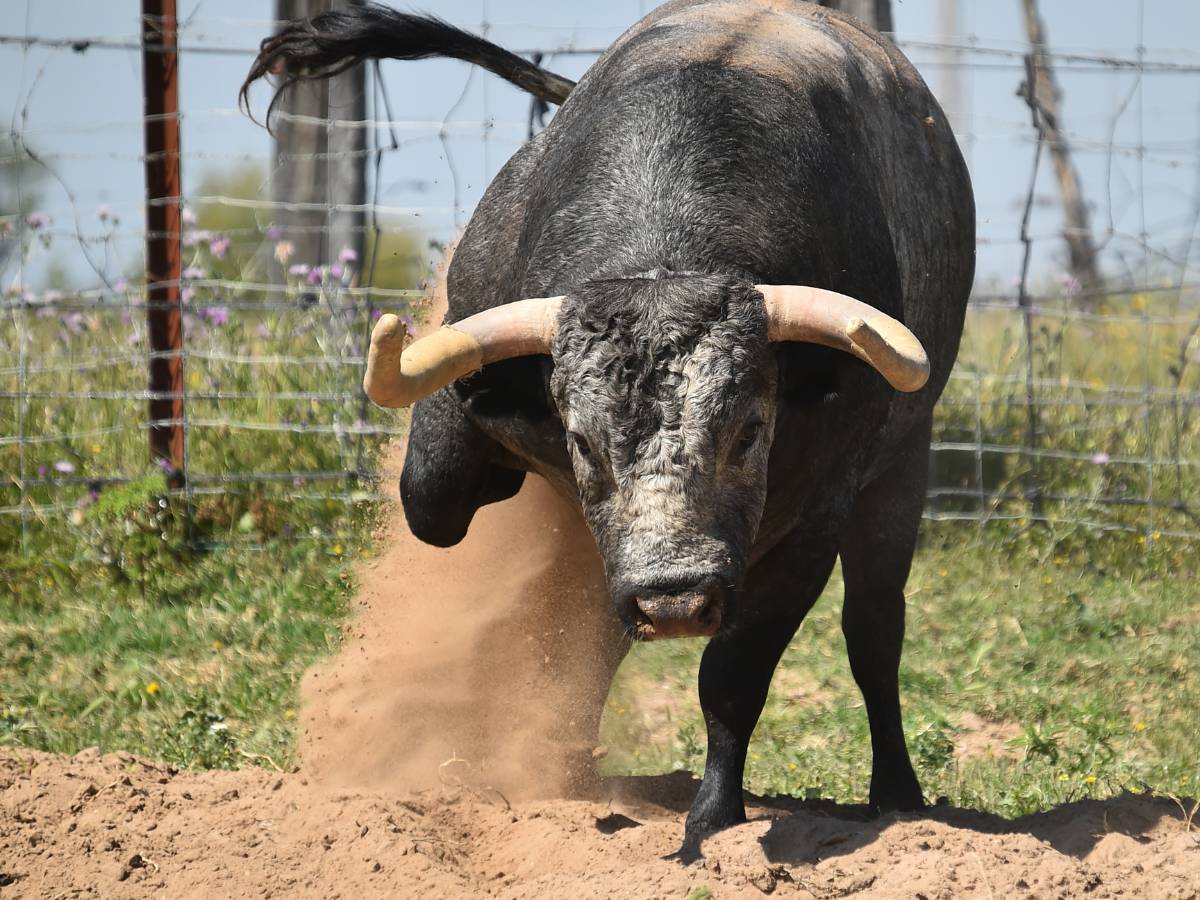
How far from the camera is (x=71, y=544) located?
760 cm

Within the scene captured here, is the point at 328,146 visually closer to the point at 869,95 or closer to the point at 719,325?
the point at 869,95

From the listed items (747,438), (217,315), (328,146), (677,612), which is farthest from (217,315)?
(677,612)

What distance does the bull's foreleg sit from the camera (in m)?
4.23

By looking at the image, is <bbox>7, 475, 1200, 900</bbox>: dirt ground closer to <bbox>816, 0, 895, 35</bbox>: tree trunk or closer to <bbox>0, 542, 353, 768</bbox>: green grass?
<bbox>0, 542, 353, 768</bbox>: green grass

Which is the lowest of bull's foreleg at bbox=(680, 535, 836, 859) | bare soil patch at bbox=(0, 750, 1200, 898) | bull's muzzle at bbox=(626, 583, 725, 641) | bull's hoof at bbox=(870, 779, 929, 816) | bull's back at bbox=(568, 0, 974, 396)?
bull's hoof at bbox=(870, 779, 929, 816)

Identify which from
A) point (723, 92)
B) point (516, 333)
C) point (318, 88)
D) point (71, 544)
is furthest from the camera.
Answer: point (318, 88)

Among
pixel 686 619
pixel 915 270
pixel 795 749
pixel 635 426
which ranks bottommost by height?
pixel 795 749

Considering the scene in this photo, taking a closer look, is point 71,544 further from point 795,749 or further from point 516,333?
point 516,333

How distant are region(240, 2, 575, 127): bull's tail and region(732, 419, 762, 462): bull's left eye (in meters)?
2.59

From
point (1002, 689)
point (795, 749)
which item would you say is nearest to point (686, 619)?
point (795, 749)

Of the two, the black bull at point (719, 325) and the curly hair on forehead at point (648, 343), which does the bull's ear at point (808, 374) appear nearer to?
the black bull at point (719, 325)

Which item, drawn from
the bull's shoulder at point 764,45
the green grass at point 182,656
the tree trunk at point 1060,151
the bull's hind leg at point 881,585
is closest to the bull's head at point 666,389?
the bull's shoulder at point 764,45

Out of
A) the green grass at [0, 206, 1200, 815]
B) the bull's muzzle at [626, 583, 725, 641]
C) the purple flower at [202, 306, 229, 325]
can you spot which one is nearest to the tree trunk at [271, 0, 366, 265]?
the green grass at [0, 206, 1200, 815]

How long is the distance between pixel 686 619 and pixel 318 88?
23.5ft
